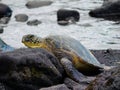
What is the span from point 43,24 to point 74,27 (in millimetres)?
2237

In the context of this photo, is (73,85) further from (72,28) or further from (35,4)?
(35,4)

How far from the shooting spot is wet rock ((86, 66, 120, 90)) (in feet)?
16.4

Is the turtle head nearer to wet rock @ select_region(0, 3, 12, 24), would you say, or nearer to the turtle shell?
the turtle shell

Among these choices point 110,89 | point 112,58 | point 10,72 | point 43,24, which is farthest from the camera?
point 43,24

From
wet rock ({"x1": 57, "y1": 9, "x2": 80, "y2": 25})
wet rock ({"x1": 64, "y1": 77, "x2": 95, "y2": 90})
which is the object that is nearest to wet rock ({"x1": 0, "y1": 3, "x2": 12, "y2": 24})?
wet rock ({"x1": 57, "y1": 9, "x2": 80, "y2": 25})

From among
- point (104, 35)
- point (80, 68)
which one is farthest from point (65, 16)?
point (80, 68)

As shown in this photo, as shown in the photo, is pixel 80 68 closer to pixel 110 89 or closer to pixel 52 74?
pixel 52 74

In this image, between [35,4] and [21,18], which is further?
[35,4]

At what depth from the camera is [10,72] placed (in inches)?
293

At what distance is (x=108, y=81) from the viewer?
512 cm

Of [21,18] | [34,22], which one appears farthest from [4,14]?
[34,22]

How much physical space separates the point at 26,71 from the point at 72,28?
14.6 metres

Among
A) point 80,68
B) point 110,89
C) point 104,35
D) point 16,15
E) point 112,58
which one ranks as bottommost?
point 16,15

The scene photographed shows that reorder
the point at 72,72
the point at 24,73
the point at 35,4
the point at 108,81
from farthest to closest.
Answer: the point at 35,4, the point at 72,72, the point at 24,73, the point at 108,81
